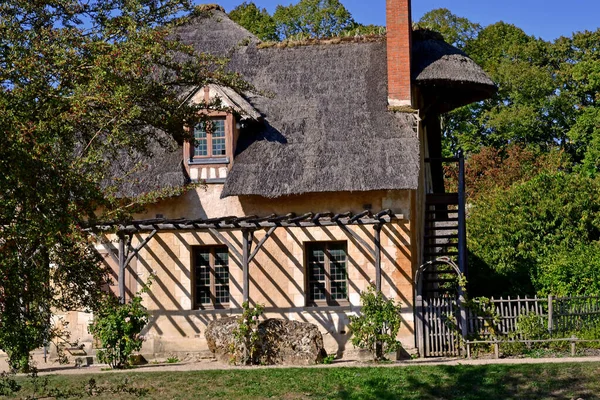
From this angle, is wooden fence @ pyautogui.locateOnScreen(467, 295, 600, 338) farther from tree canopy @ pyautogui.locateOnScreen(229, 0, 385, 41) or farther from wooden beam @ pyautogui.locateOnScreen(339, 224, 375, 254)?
tree canopy @ pyautogui.locateOnScreen(229, 0, 385, 41)

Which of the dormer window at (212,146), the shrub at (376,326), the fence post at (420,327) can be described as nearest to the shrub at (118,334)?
the dormer window at (212,146)

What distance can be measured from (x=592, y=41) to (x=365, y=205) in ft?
86.2

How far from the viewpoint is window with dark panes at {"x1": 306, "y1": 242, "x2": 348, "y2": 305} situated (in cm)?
1862

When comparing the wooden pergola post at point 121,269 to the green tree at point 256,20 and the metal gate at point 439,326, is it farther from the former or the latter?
the green tree at point 256,20

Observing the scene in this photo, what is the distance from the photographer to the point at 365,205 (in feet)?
60.1

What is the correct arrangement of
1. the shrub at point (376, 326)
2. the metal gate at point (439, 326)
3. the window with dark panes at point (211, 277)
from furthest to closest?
1. the window with dark panes at point (211, 277)
2. the metal gate at point (439, 326)
3. the shrub at point (376, 326)

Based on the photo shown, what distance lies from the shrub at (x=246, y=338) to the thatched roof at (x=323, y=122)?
261 cm

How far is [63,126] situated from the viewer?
9039 mm

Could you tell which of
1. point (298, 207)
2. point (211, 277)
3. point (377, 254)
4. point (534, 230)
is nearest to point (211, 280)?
point (211, 277)

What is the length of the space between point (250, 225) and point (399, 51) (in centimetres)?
550

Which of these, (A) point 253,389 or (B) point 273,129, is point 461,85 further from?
(A) point 253,389

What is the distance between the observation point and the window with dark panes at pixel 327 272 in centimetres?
1862

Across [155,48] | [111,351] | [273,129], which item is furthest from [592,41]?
[155,48]

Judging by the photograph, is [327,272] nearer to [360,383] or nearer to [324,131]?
[324,131]
